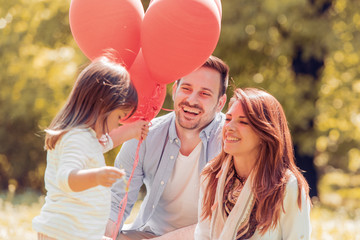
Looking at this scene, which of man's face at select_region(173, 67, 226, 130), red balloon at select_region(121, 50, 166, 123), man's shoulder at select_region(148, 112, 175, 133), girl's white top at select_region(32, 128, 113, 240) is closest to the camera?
girl's white top at select_region(32, 128, 113, 240)

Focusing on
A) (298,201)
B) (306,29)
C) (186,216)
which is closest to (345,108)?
(306,29)

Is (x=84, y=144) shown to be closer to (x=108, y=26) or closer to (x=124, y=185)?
(x=108, y=26)

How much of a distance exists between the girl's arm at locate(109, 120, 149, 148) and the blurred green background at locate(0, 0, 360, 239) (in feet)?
15.2

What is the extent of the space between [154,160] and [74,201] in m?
1.39

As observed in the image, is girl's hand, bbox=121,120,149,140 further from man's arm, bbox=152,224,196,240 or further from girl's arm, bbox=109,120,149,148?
man's arm, bbox=152,224,196,240

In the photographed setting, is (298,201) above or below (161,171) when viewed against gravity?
above

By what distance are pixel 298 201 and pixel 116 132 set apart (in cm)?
96

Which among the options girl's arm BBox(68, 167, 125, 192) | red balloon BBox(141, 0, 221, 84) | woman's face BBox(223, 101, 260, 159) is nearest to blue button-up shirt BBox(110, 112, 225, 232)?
woman's face BBox(223, 101, 260, 159)

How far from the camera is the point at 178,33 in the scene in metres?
2.72

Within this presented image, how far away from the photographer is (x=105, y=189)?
7.74 feet

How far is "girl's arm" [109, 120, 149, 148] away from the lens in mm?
2648

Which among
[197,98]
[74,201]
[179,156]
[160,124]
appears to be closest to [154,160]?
[179,156]

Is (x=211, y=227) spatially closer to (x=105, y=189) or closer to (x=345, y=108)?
(x=105, y=189)

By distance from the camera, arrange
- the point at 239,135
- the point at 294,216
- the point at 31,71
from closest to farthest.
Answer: the point at 294,216 < the point at 239,135 < the point at 31,71
